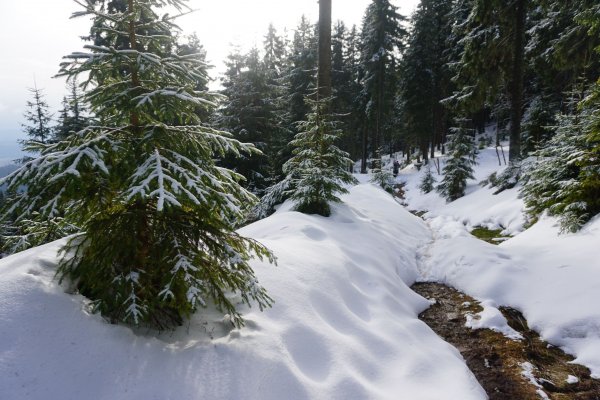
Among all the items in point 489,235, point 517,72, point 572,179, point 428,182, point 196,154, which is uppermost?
point 517,72

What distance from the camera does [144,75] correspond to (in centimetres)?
377

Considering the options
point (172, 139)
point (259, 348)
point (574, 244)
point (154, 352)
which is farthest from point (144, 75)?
point (574, 244)

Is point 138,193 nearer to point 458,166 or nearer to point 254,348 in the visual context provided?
point 254,348

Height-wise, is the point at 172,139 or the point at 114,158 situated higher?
the point at 172,139

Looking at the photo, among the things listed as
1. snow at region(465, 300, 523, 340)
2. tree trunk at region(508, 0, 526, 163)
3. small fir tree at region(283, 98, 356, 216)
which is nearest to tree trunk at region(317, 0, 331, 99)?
small fir tree at region(283, 98, 356, 216)

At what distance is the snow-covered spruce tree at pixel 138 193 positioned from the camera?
3004mm

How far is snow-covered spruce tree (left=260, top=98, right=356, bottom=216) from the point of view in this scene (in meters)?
9.34

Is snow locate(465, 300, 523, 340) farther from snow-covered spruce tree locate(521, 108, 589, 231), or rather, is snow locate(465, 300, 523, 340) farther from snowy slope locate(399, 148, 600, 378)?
snow-covered spruce tree locate(521, 108, 589, 231)

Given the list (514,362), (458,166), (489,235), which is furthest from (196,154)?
(458,166)

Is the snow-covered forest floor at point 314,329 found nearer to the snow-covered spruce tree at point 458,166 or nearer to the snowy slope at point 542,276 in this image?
the snowy slope at point 542,276

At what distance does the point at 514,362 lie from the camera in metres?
4.48

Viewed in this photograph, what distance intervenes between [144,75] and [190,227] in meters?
1.80

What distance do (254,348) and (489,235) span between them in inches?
417

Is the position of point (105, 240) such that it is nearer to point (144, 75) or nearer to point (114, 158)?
point (114, 158)
